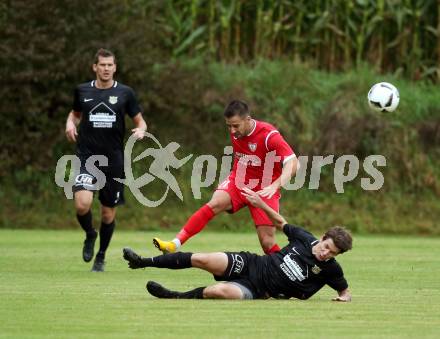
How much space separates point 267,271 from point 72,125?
4.71 meters

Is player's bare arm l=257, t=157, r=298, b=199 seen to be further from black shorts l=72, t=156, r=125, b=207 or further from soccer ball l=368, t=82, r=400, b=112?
soccer ball l=368, t=82, r=400, b=112

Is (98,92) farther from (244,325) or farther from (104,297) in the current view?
(244,325)

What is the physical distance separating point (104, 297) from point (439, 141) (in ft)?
57.2

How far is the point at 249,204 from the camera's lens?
13.1 meters

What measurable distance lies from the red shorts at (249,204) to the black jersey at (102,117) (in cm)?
202

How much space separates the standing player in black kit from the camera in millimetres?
14727

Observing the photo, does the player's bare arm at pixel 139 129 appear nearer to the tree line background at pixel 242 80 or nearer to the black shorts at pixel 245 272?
the black shorts at pixel 245 272

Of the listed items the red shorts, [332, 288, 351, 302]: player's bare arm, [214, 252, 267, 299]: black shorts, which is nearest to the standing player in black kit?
the red shorts

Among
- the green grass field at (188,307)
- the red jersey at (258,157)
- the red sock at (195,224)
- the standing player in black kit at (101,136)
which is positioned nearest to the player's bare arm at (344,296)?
the green grass field at (188,307)

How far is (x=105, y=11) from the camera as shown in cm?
2591

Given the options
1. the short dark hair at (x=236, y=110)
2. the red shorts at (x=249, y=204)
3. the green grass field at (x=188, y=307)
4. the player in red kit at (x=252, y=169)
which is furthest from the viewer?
the red shorts at (x=249, y=204)

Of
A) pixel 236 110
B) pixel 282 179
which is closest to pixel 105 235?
pixel 236 110

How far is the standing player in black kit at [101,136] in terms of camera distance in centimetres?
1473

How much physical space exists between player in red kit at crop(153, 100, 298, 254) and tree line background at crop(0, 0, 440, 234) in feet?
38.7
